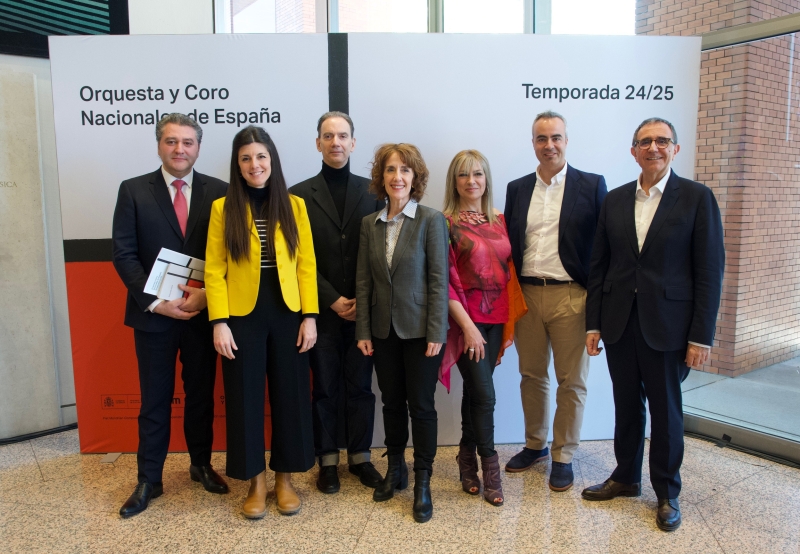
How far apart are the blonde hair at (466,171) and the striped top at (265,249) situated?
0.85 metres

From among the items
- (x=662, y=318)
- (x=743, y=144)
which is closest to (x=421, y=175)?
(x=662, y=318)

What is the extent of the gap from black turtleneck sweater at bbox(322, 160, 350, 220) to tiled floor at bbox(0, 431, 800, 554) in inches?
58.6

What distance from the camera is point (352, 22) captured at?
4.26 metres

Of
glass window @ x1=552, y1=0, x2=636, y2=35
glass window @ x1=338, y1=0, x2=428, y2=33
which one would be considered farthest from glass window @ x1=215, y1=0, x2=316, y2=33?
glass window @ x1=552, y1=0, x2=636, y2=35

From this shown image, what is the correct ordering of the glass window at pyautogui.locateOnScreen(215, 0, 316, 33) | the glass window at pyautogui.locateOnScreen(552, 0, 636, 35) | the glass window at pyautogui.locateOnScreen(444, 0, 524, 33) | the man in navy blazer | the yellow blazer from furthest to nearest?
the glass window at pyautogui.locateOnScreen(215, 0, 316, 33)
the glass window at pyautogui.locateOnScreen(444, 0, 524, 33)
the glass window at pyautogui.locateOnScreen(552, 0, 636, 35)
the man in navy blazer
the yellow blazer

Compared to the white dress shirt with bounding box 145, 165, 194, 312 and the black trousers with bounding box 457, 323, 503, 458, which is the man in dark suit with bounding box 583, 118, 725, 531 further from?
the white dress shirt with bounding box 145, 165, 194, 312

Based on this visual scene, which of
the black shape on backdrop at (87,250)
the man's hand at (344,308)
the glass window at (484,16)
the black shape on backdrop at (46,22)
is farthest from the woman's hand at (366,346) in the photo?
the black shape on backdrop at (46,22)

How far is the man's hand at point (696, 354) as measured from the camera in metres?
2.33

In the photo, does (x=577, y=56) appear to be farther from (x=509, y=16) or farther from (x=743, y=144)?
(x=743, y=144)

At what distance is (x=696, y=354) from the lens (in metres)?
2.34

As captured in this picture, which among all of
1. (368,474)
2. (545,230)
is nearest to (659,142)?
(545,230)

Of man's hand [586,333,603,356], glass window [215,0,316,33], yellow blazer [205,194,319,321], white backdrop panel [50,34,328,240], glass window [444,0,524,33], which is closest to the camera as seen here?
Answer: yellow blazer [205,194,319,321]

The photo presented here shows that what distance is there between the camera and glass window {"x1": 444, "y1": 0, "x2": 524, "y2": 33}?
408cm

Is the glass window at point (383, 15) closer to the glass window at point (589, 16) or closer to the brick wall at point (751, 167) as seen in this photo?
the glass window at point (589, 16)
